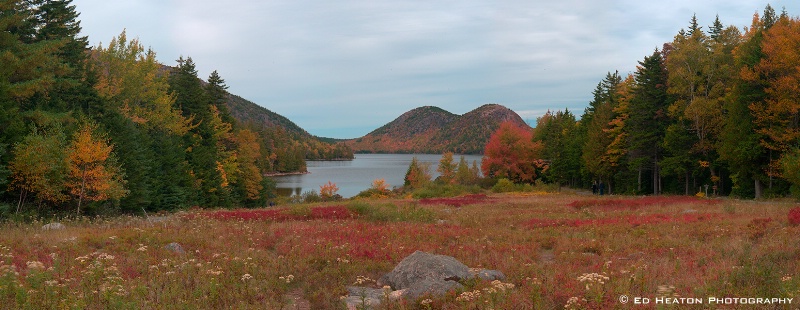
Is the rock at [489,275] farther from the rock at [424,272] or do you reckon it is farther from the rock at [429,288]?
the rock at [429,288]

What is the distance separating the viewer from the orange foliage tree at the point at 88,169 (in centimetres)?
2503

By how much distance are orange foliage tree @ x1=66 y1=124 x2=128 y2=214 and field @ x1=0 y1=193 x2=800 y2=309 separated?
8.17 meters

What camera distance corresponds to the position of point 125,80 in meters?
41.8

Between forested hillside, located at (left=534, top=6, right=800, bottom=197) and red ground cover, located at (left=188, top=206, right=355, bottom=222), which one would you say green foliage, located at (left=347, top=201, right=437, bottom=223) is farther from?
forested hillside, located at (left=534, top=6, right=800, bottom=197)

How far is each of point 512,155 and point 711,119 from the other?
34.9 meters

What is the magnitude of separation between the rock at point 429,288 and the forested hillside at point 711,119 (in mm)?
26157

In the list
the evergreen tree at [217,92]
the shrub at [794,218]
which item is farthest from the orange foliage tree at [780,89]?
the evergreen tree at [217,92]

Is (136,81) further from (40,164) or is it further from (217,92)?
(40,164)

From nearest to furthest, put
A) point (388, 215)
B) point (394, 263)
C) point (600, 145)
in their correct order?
point (394, 263) < point (388, 215) < point (600, 145)

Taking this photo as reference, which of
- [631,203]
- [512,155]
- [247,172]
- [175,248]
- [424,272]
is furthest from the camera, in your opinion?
[512,155]

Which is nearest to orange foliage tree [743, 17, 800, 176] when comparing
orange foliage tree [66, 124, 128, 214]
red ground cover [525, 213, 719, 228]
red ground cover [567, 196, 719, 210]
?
red ground cover [567, 196, 719, 210]

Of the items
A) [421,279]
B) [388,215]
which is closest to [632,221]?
[388,215]

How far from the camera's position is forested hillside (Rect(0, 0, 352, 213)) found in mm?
22562

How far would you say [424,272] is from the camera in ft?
31.2
